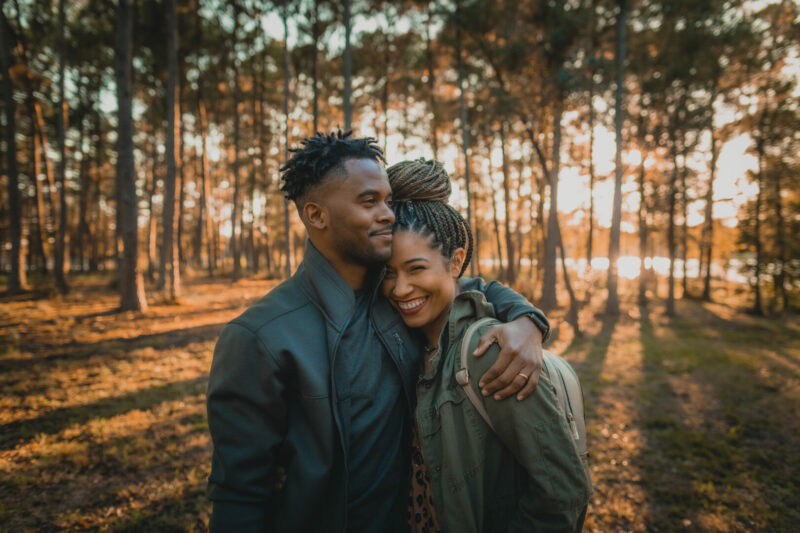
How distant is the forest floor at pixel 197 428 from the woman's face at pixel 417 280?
10.4 feet

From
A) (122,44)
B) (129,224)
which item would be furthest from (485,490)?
(122,44)

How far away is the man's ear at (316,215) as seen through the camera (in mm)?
1891

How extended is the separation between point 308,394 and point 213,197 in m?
38.9

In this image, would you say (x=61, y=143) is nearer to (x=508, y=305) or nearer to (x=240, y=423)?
(x=240, y=423)

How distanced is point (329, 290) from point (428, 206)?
74cm

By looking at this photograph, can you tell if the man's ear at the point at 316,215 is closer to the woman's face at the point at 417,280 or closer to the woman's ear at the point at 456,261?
the woman's face at the point at 417,280

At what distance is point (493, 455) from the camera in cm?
Answer: 146

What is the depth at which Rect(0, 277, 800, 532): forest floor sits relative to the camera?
3.45m

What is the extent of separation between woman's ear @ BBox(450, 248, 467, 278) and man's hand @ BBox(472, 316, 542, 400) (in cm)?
60

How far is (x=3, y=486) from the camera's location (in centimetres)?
342

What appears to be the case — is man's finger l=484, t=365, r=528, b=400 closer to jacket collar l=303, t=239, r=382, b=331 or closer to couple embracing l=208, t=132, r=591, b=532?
couple embracing l=208, t=132, r=591, b=532

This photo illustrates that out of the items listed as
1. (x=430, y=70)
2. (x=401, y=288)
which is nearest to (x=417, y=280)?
(x=401, y=288)

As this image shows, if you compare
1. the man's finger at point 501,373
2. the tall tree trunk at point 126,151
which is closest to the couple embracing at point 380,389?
the man's finger at point 501,373

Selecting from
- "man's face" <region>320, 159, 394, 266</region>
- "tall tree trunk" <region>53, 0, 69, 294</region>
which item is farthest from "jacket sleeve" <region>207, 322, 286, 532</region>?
"tall tree trunk" <region>53, 0, 69, 294</region>
